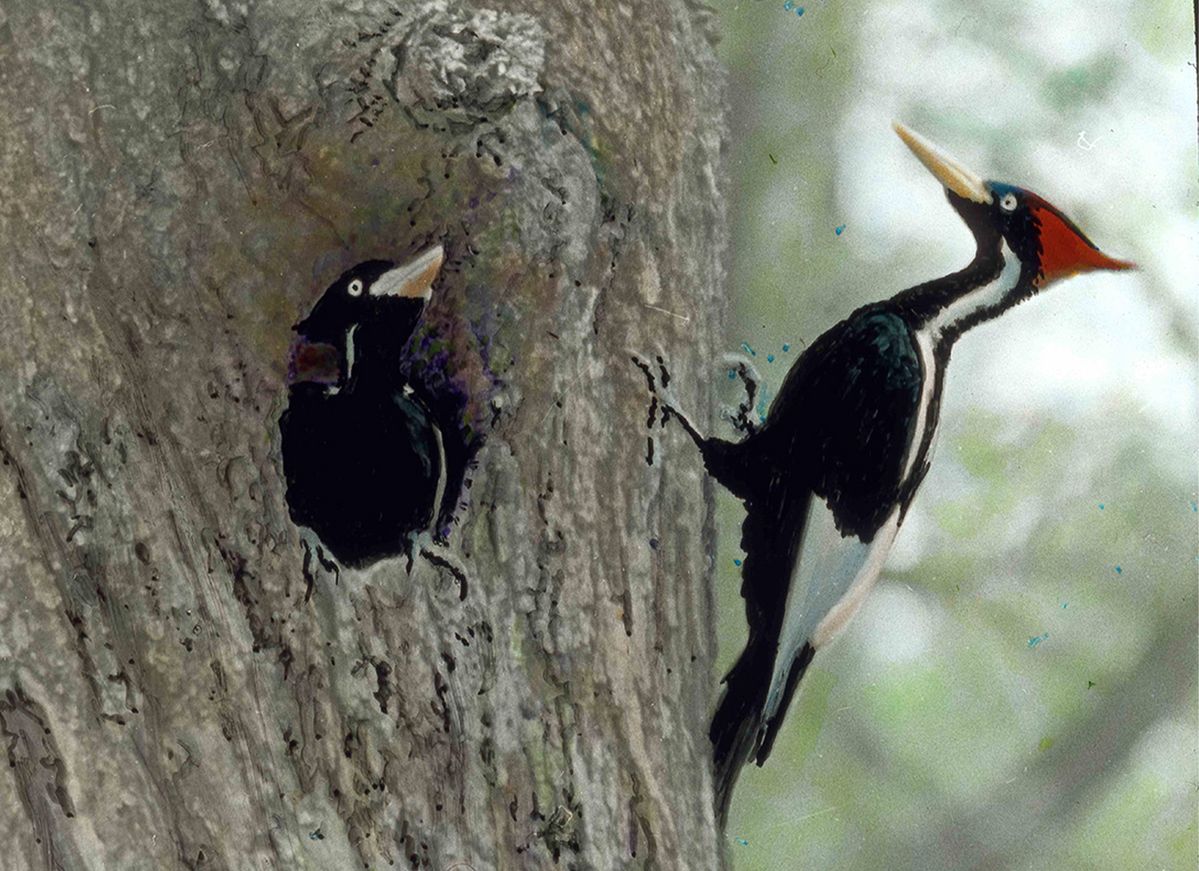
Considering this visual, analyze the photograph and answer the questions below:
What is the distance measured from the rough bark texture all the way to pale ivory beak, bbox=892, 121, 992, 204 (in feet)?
1.09

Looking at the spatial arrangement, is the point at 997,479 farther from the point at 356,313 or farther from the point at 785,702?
the point at 356,313

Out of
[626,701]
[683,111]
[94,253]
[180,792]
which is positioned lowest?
[180,792]

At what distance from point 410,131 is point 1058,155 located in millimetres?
717

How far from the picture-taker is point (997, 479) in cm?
118

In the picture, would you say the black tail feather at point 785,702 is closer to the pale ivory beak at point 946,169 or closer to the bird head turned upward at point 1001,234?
the bird head turned upward at point 1001,234

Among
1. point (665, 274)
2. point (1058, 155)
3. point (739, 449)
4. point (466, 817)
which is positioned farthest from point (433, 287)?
point (1058, 155)

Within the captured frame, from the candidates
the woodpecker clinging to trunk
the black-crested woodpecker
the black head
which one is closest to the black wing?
the woodpecker clinging to trunk

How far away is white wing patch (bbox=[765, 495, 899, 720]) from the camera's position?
114 centimetres

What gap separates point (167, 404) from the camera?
99 centimetres

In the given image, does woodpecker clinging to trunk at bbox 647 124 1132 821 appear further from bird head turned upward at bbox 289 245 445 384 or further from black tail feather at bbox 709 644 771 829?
bird head turned upward at bbox 289 245 445 384

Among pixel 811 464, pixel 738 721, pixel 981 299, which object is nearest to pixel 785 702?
pixel 738 721

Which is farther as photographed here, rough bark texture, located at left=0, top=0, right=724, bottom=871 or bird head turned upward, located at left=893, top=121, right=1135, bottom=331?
bird head turned upward, located at left=893, top=121, right=1135, bottom=331

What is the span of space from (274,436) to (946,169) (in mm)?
755

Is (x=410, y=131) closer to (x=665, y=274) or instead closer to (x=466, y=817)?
(x=665, y=274)
